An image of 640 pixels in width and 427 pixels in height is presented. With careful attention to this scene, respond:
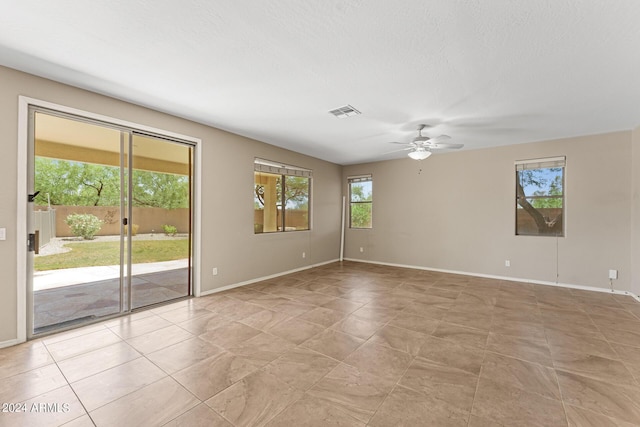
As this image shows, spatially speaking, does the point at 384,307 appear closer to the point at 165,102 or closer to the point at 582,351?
the point at 582,351

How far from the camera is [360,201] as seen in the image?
7.34 meters

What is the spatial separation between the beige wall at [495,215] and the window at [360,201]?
0.64 ft

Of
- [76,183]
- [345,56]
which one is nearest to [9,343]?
[76,183]

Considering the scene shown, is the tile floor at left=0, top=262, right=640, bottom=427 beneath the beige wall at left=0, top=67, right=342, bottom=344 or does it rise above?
beneath

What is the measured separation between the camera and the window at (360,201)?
715 cm

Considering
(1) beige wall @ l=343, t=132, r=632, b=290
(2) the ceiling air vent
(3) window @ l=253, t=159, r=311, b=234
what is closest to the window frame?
(1) beige wall @ l=343, t=132, r=632, b=290

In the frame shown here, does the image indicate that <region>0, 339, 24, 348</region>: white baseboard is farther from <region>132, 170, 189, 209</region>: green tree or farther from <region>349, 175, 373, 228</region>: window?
<region>349, 175, 373, 228</region>: window

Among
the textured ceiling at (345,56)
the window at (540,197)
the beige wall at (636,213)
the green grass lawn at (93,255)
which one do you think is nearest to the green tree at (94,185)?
the green grass lawn at (93,255)

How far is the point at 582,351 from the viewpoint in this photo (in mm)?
2523

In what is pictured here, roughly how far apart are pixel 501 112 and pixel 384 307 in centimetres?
310

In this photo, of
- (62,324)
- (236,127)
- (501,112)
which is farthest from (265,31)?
(62,324)

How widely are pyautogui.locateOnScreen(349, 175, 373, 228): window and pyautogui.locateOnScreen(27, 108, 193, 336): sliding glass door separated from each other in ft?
14.5

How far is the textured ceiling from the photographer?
71.6 inches

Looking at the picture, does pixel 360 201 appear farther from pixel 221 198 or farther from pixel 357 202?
pixel 221 198
